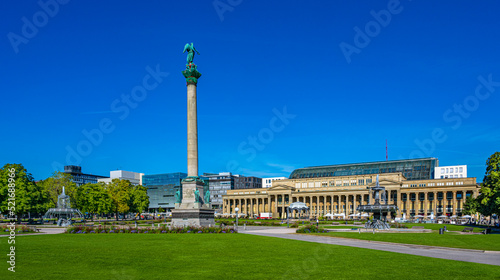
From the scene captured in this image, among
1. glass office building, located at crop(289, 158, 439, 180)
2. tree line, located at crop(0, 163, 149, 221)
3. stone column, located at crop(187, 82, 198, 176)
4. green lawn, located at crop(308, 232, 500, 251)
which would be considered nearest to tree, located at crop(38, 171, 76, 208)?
tree line, located at crop(0, 163, 149, 221)

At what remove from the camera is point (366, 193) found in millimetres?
167250

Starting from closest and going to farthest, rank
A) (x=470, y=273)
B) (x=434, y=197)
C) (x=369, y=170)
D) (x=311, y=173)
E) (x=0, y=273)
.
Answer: (x=0, y=273) → (x=470, y=273) → (x=434, y=197) → (x=369, y=170) → (x=311, y=173)

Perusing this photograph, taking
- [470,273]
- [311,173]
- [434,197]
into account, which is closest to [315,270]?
[470,273]

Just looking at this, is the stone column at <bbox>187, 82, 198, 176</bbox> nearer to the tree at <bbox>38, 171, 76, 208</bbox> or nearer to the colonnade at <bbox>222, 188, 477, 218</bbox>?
the tree at <bbox>38, 171, 76, 208</bbox>

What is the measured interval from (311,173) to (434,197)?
58.5m

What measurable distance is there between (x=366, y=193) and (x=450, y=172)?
142 feet

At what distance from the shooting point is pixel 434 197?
154 metres

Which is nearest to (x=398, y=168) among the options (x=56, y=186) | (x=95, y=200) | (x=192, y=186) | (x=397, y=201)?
(x=397, y=201)

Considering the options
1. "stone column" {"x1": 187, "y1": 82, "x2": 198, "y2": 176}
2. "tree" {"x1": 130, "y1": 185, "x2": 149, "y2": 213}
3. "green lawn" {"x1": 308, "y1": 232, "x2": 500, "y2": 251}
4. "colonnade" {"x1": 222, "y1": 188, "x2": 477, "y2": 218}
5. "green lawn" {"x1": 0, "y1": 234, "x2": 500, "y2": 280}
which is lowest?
"colonnade" {"x1": 222, "y1": 188, "x2": 477, "y2": 218}

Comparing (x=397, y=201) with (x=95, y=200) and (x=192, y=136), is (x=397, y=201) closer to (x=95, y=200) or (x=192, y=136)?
(x=95, y=200)

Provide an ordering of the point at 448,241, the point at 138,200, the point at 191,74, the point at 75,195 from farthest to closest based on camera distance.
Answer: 1. the point at 138,200
2. the point at 75,195
3. the point at 191,74
4. the point at 448,241

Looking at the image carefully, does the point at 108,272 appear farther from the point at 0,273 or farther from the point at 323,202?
the point at 323,202

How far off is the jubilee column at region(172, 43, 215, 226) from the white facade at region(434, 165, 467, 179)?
148 metres

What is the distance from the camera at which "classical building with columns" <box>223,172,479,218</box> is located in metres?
152
